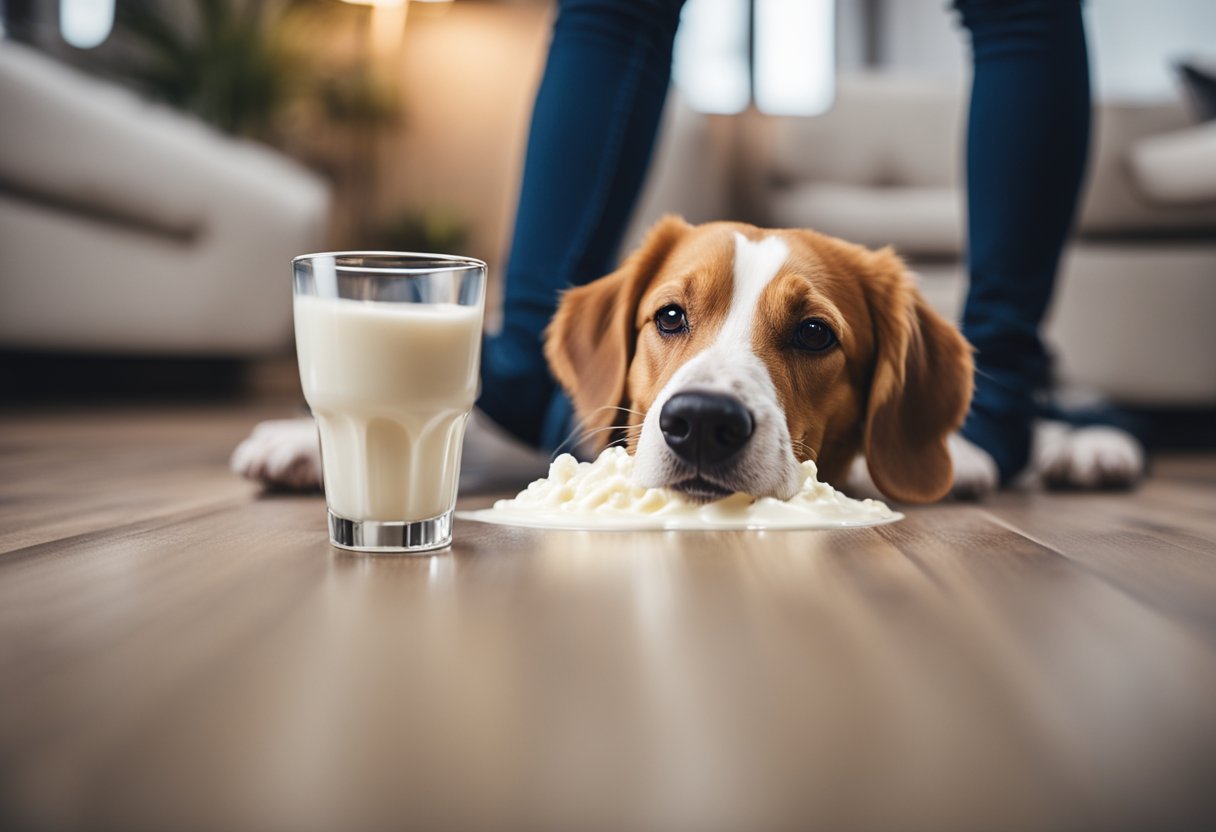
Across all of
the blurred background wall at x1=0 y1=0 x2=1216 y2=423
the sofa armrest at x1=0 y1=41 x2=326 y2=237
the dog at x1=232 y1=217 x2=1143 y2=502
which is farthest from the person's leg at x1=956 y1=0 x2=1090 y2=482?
the sofa armrest at x1=0 y1=41 x2=326 y2=237

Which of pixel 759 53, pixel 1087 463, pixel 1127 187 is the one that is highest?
pixel 759 53

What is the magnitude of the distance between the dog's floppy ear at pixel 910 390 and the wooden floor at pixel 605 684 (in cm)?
26

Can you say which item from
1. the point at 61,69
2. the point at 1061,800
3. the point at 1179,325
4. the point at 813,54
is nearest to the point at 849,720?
the point at 1061,800

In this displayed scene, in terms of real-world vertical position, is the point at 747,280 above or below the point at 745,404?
above

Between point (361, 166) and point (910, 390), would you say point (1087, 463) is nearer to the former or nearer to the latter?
point (910, 390)

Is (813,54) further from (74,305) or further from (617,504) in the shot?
(617,504)

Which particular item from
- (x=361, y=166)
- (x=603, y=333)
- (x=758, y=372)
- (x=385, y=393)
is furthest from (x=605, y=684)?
(x=361, y=166)

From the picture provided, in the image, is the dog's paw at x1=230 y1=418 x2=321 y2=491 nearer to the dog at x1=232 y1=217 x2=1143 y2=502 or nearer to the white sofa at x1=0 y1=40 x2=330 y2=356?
the dog at x1=232 y1=217 x2=1143 y2=502

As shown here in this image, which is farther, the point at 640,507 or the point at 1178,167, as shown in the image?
the point at 1178,167

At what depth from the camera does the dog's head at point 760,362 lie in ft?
3.06

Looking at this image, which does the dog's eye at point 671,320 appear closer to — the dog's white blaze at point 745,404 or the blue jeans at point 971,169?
the dog's white blaze at point 745,404

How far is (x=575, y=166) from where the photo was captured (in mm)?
1279

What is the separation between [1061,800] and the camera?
0.36 meters

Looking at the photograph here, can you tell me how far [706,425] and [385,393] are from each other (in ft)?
0.97
